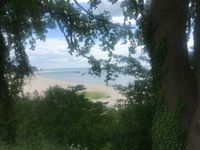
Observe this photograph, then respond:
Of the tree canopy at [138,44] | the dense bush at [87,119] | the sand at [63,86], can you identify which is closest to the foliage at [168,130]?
the tree canopy at [138,44]

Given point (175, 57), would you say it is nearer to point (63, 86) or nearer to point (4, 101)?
point (4, 101)

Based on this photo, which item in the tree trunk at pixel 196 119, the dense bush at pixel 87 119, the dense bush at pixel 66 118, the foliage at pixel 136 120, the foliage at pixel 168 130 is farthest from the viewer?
the dense bush at pixel 66 118

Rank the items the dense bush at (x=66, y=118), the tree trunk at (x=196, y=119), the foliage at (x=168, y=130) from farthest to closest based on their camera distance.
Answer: the dense bush at (x=66, y=118) → the foliage at (x=168, y=130) → the tree trunk at (x=196, y=119)

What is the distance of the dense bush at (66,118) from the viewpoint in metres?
19.6

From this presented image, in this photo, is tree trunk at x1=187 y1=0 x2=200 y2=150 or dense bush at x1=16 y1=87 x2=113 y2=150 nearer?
tree trunk at x1=187 y1=0 x2=200 y2=150

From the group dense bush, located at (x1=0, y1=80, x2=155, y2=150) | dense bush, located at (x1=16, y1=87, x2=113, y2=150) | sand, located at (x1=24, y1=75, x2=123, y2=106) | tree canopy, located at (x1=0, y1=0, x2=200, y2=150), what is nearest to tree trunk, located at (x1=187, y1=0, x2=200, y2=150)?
tree canopy, located at (x1=0, y1=0, x2=200, y2=150)

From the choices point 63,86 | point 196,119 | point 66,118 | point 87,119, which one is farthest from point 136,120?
point 63,86

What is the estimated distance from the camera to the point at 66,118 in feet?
65.0

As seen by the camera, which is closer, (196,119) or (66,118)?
(196,119)

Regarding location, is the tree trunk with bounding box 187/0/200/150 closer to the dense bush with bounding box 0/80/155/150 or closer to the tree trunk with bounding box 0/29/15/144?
the dense bush with bounding box 0/80/155/150

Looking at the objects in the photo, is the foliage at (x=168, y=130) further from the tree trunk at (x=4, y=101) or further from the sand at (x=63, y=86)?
the tree trunk at (x=4, y=101)

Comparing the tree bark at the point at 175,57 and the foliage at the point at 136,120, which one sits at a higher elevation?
the tree bark at the point at 175,57

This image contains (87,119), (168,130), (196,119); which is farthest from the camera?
(87,119)

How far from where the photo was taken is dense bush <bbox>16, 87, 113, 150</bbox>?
19.6m
